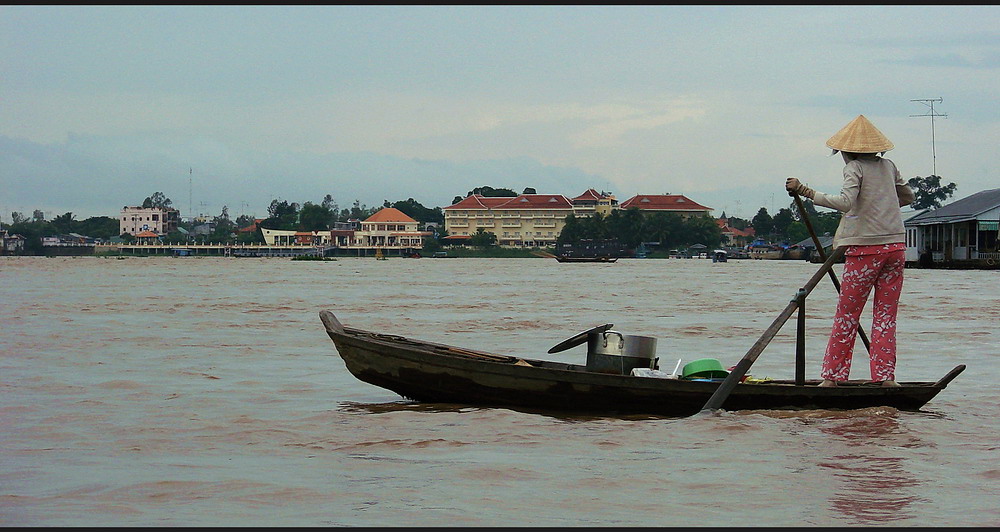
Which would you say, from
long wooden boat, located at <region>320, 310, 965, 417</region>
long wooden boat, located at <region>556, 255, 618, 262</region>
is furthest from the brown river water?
long wooden boat, located at <region>556, 255, 618, 262</region>

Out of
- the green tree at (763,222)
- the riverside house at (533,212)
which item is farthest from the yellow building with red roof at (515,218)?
the green tree at (763,222)

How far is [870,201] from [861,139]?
1.27ft

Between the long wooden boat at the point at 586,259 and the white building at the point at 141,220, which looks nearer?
A: the long wooden boat at the point at 586,259

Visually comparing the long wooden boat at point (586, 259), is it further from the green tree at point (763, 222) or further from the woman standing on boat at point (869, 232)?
the woman standing on boat at point (869, 232)

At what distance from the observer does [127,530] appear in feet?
14.9

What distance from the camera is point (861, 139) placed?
702 cm

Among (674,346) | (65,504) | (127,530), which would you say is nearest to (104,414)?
(65,504)

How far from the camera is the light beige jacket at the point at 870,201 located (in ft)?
23.1

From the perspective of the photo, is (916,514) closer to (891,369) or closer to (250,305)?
(891,369)

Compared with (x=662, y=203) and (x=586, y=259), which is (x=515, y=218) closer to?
(x=662, y=203)

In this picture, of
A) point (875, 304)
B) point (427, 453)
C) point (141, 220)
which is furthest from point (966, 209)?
point (141, 220)

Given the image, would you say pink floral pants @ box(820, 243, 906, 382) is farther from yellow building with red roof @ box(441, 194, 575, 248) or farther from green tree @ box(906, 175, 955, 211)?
yellow building with red roof @ box(441, 194, 575, 248)

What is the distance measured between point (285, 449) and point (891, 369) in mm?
3878

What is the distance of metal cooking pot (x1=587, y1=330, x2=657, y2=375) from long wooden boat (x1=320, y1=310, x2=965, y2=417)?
0.48 ft
